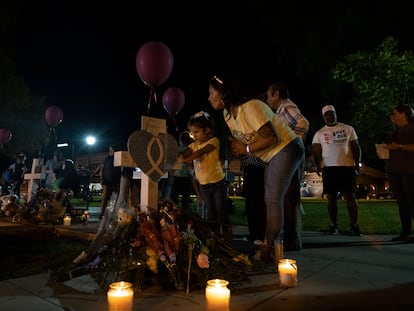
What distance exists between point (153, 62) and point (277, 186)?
268 inches

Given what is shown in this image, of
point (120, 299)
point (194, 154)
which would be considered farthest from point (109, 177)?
point (120, 299)

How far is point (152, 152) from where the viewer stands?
329 cm

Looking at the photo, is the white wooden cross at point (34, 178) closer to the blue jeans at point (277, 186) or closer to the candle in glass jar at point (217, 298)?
the blue jeans at point (277, 186)

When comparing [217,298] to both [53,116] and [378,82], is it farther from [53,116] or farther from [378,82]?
[378,82]

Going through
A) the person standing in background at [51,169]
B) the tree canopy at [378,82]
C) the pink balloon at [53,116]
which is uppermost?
the tree canopy at [378,82]

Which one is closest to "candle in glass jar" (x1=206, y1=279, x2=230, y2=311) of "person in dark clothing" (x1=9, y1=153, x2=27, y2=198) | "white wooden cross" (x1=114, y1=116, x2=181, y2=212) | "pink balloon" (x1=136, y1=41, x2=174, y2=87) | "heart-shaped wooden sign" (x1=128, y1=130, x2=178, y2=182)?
"white wooden cross" (x1=114, y1=116, x2=181, y2=212)

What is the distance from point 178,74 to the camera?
19.7 m

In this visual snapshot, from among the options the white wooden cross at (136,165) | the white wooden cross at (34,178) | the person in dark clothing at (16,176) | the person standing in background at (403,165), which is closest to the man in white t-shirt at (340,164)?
the person standing in background at (403,165)

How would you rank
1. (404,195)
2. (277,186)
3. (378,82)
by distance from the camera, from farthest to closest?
(378,82), (404,195), (277,186)

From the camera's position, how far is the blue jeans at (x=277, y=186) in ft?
9.66

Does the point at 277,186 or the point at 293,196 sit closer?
the point at 277,186

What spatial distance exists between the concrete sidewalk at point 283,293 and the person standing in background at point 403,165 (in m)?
1.70

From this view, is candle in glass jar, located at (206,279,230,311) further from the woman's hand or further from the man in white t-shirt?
the man in white t-shirt

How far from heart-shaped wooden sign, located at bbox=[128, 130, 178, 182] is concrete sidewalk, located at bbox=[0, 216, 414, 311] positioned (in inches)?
39.1
